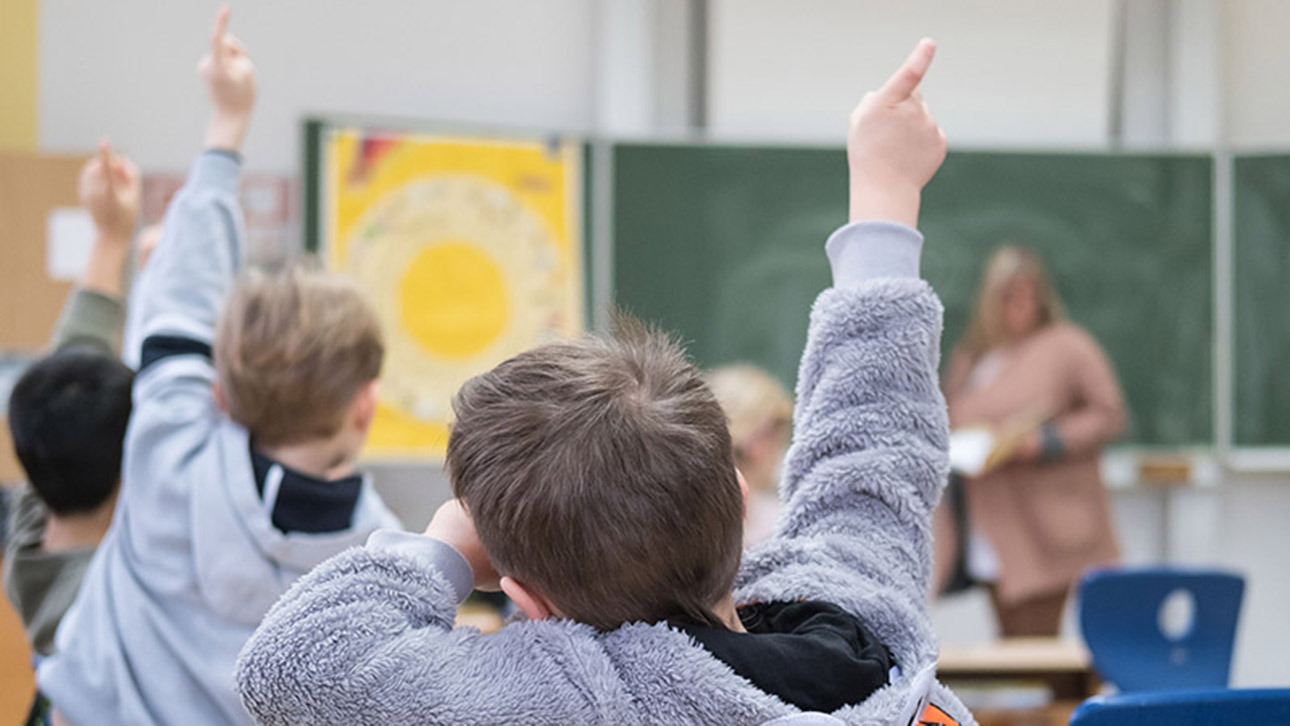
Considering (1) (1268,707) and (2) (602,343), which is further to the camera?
(1) (1268,707)

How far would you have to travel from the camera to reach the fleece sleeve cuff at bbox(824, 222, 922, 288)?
85 cm

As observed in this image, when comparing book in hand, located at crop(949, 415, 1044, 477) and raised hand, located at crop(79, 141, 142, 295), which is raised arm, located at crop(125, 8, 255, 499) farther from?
book in hand, located at crop(949, 415, 1044, 477)

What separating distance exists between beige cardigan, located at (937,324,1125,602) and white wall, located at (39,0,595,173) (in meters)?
1.85

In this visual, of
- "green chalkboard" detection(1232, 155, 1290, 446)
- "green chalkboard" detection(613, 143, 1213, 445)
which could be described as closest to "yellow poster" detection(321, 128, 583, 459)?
"green chalkboard" detection(613, 143, 1213, 445)

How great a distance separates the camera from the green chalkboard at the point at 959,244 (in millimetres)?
4590

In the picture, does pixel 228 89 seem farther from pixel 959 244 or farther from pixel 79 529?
pixel 959 244

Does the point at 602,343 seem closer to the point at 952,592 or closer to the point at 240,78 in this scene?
the point at 240,78

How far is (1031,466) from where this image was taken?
454 cm

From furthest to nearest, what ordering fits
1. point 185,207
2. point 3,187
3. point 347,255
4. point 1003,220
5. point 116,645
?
point 1003,220, point 347,255, point 3,187, point 185,207, point 116,645

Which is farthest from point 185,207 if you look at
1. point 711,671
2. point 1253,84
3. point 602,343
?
point 1253,84

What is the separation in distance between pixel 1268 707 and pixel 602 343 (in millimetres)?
658

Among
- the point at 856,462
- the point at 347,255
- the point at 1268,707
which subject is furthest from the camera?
the point at 347,255

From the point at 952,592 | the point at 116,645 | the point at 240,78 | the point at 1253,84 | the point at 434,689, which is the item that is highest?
the point at 1253,84

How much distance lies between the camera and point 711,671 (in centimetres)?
65
